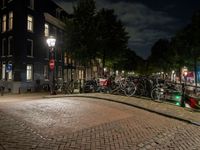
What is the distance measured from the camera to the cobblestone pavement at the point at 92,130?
720cm

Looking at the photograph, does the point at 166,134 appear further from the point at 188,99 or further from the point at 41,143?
the point at 188,99

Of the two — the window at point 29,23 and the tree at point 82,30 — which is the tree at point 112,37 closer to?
the tree at point 82,30

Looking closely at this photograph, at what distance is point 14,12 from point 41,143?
1138 inches

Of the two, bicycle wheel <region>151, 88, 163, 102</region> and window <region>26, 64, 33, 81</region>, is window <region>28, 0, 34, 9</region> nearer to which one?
window <region>26, 64, 33, 81</region>

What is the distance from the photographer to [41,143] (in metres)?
7.09

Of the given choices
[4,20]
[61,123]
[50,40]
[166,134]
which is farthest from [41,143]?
[4,20]

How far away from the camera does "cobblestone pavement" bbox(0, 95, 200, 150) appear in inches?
283

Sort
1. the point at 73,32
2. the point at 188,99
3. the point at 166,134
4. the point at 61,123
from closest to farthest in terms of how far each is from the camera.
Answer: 1. the point at 166,134
2. the point at 61,123
3. the point at 188,99
4. the point at 73,32

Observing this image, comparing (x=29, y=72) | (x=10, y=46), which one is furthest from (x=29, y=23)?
(x=29, y=72)

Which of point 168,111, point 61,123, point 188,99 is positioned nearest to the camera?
point 61,123

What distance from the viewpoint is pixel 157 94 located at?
52.6ft

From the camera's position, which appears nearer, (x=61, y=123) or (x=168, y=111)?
(x=61, y=123)

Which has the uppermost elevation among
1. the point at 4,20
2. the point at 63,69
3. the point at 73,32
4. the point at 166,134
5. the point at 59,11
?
the point at 59,11

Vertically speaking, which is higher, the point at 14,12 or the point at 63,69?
the point at 14,12
